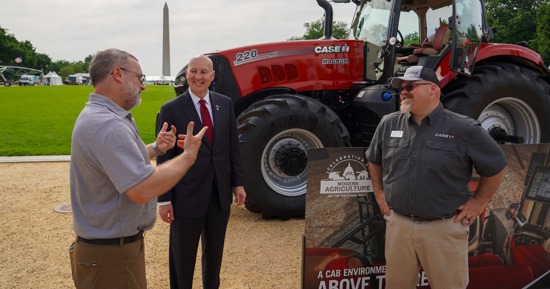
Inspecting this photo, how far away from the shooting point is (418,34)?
6.48 m

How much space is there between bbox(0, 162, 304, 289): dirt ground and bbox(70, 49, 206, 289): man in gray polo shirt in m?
1.54

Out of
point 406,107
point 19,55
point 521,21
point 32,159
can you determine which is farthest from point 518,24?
point 19,55

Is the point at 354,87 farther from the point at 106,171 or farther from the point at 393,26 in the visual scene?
the point at 106,171

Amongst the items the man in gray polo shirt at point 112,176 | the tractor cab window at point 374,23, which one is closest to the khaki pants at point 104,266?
the man in gray polo shirt at point 112,176

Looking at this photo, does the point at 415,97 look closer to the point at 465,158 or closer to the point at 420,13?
the point at 465,158

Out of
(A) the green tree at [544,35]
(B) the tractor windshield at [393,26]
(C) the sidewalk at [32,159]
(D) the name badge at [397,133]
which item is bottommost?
(C) the sidewalk at [32,159]

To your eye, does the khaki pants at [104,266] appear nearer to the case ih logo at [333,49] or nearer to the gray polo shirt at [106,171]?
the gray polo shirt at [106,171]

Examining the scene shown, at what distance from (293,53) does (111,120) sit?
3.77 m

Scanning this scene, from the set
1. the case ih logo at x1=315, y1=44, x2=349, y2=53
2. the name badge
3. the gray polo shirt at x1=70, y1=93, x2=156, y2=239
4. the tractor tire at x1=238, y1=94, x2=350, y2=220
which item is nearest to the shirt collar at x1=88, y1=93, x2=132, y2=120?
the gray polo shirt at x1=70, y1=93, x2=156, y2=239

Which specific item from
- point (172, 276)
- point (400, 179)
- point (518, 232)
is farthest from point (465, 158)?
point (172, 276)

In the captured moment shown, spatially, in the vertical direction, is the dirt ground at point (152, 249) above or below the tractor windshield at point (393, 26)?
below

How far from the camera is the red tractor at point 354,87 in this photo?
507cm

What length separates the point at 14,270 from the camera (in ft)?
13.3

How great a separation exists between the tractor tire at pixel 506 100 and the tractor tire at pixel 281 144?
1.41 metres
